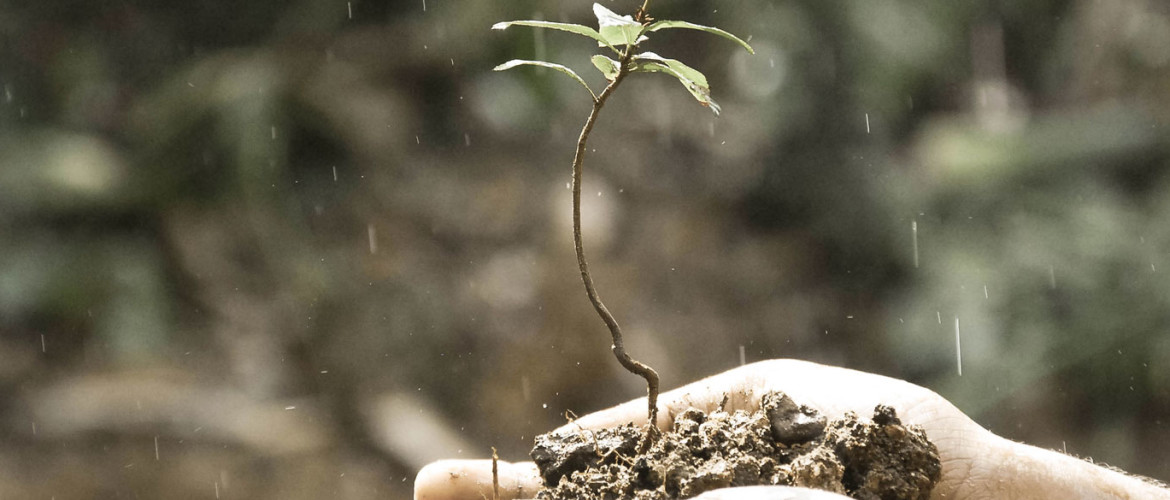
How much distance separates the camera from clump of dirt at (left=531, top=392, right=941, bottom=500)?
3.46 feet

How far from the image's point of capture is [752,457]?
1078 mm

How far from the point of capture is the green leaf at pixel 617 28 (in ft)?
3.20

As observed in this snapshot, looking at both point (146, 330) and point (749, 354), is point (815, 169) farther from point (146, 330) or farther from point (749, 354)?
point (146, 330)

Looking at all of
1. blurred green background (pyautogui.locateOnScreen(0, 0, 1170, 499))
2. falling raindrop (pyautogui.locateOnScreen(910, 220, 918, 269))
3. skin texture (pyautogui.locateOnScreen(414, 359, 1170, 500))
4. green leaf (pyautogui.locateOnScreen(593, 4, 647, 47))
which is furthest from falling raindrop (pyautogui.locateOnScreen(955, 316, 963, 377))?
green leaf (pyautogui.locateOnScreen(593, 4, 647, 47))

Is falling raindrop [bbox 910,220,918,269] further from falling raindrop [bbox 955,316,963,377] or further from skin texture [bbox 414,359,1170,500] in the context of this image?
skin texture [bbox 414,359,1170,500]

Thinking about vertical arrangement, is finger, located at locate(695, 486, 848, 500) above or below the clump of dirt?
above

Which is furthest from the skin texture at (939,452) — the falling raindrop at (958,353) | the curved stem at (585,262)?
the falling raindrop at (958,353)

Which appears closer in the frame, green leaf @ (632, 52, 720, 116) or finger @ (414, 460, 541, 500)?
green leaf @ (632, 52, 720, 116)

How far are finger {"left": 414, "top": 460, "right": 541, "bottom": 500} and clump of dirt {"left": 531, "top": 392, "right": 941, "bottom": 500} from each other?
26cm

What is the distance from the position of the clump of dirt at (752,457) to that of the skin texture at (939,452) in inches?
7.8

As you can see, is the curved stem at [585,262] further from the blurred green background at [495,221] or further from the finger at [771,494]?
the blurred green background at [495,221]

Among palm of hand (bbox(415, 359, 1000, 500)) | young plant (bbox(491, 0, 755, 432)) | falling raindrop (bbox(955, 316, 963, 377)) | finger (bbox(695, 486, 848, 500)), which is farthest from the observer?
falling raindrop (bbox(955, 316, 963, 377))

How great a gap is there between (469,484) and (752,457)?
545 millimetres

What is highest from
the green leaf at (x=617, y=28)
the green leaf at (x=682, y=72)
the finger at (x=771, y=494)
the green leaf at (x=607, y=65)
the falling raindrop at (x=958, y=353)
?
the green leaf at (x=617, y=28)
